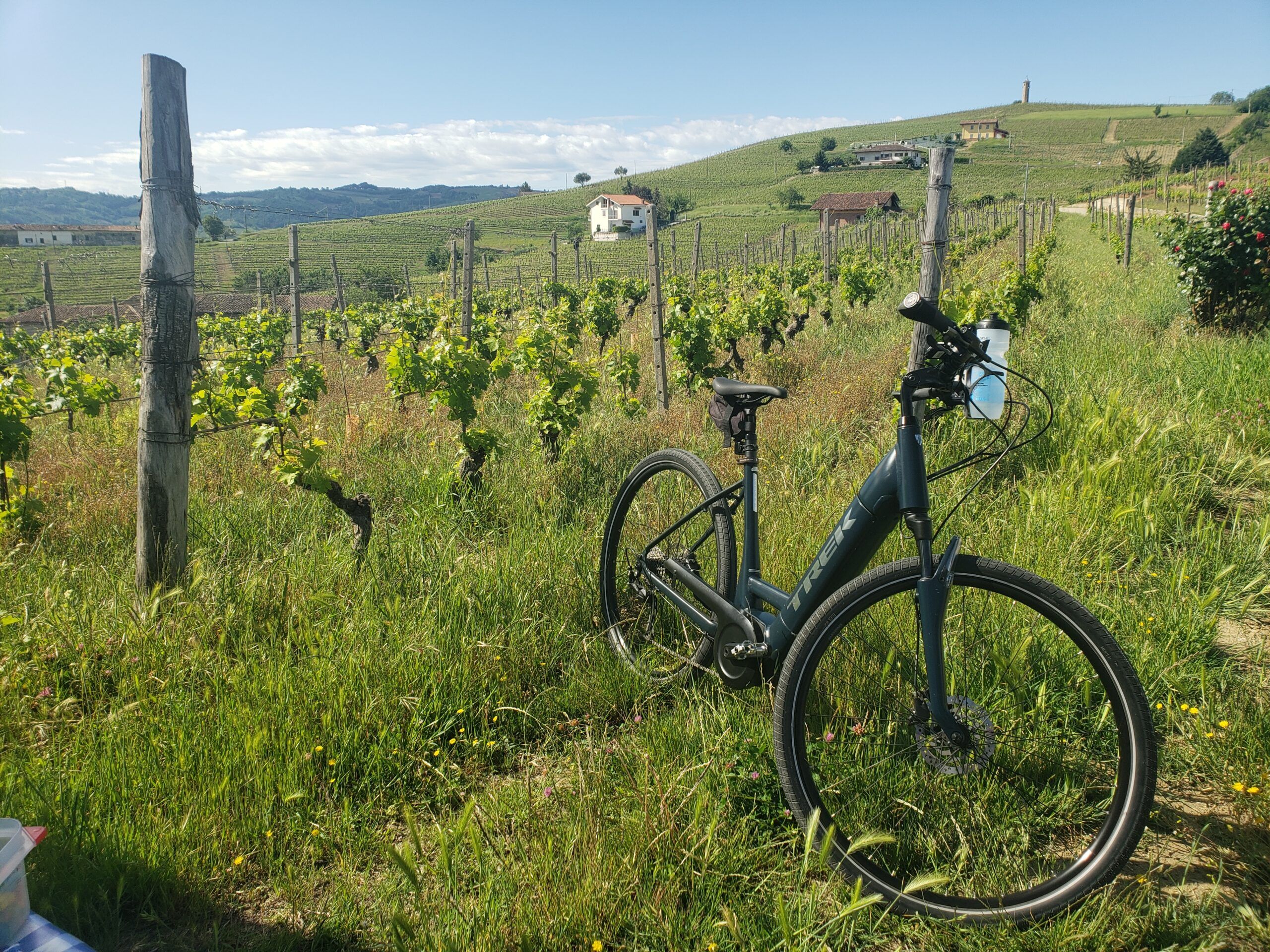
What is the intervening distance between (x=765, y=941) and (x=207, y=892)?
141 centimetres

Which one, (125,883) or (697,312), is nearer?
(125,883)

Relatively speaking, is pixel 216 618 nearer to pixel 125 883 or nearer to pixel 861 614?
pixel 125 883

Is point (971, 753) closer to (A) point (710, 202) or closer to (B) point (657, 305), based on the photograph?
(B) point (657, 305)

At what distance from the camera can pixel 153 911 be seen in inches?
71.2

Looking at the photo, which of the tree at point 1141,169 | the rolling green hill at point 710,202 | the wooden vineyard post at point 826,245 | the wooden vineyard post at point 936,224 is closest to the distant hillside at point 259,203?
the rolling green hill at point 710,202

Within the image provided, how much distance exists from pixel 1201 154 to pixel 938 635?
82.9 metres

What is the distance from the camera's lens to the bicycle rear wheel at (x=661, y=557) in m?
2.66

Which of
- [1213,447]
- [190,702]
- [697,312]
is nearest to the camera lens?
[190,702]

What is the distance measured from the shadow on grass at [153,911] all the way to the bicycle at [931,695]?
1257 mm

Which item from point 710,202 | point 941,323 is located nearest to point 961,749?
point 941,323

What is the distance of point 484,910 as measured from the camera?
169 centimetres

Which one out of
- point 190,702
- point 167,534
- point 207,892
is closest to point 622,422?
point 167,534

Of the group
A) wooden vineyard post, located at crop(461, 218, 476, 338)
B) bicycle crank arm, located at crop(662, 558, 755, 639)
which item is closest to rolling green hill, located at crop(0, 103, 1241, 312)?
wooden vineyard post, located at crop(461, 218, 476, 338)

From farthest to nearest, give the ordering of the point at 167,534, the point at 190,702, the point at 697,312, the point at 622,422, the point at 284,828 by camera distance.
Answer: the point at 697,312 < the point at 622,422 < the point at 167,534 < the point at 190,702 < the point at 284,828
